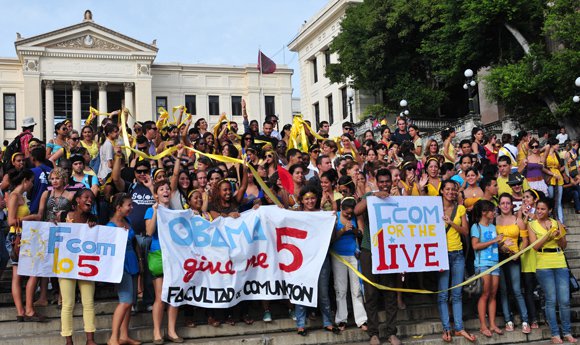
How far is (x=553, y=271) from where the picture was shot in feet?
27.3

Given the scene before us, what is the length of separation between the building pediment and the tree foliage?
79.4 feet

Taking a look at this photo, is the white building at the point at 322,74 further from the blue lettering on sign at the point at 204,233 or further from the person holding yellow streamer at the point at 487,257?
the blue lettering on sign at the point at 204,233

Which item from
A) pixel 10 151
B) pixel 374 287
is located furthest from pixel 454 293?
pixel 10 151

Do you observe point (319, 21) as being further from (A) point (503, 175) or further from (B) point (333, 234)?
(B) point (333, 234)

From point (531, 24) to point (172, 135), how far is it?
24.4 metres

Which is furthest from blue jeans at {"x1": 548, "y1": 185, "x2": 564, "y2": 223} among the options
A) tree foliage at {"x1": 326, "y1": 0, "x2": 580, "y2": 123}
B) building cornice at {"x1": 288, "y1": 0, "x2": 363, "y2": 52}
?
building cornice at {"x1": 288, "y1": 0, "x2": 363, "y2": 52}

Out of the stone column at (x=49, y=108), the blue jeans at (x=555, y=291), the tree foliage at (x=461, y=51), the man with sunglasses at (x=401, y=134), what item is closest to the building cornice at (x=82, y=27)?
the stone column at (x=49, y=108)

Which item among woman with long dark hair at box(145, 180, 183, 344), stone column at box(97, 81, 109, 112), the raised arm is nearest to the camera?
woman with long dark hair at box(145, 180, 183, 344)

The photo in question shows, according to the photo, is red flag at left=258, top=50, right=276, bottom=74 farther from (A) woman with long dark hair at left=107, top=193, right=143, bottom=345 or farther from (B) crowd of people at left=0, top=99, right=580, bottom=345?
(A) woman with long dark hair at left=107, top=193, right=143, bottom=345

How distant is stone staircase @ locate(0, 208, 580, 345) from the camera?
25.4ft

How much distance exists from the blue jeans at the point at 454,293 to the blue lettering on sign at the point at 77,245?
4094 millimetres

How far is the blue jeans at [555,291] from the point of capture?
8.28 metres

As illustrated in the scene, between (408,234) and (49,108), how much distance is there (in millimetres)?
56158

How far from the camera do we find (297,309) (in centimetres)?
807
